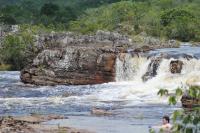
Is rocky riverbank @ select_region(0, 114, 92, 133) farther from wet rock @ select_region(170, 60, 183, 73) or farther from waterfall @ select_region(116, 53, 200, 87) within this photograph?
wet rock @ select_region(170, 60, 183, 73)

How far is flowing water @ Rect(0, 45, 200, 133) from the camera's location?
91.5ft

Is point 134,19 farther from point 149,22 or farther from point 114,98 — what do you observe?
point 114,98

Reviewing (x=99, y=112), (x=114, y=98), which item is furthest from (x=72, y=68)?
(x=99, y=112)

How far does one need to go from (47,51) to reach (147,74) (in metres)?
8.79

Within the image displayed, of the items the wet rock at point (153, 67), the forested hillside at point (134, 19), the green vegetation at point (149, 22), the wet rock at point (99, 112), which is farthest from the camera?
the forested hillside at point (134, 19)

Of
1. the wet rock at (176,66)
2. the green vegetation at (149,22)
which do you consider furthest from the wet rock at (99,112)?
the green vegetation at (149,22)

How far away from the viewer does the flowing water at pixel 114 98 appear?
91.5ft

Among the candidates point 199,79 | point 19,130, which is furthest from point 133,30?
point 19,130

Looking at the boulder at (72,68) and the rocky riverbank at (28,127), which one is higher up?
the rocky riverbank at (28,127)

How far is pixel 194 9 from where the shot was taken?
114 meters

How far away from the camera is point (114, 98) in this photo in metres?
37.3

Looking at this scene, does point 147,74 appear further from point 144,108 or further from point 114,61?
point 144,108

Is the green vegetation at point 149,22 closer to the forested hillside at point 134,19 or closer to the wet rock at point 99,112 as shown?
the forested hillside at point 134,19

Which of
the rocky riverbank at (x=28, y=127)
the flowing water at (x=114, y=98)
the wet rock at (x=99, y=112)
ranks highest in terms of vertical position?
the rocky riverbank at (x=28, y=127)
